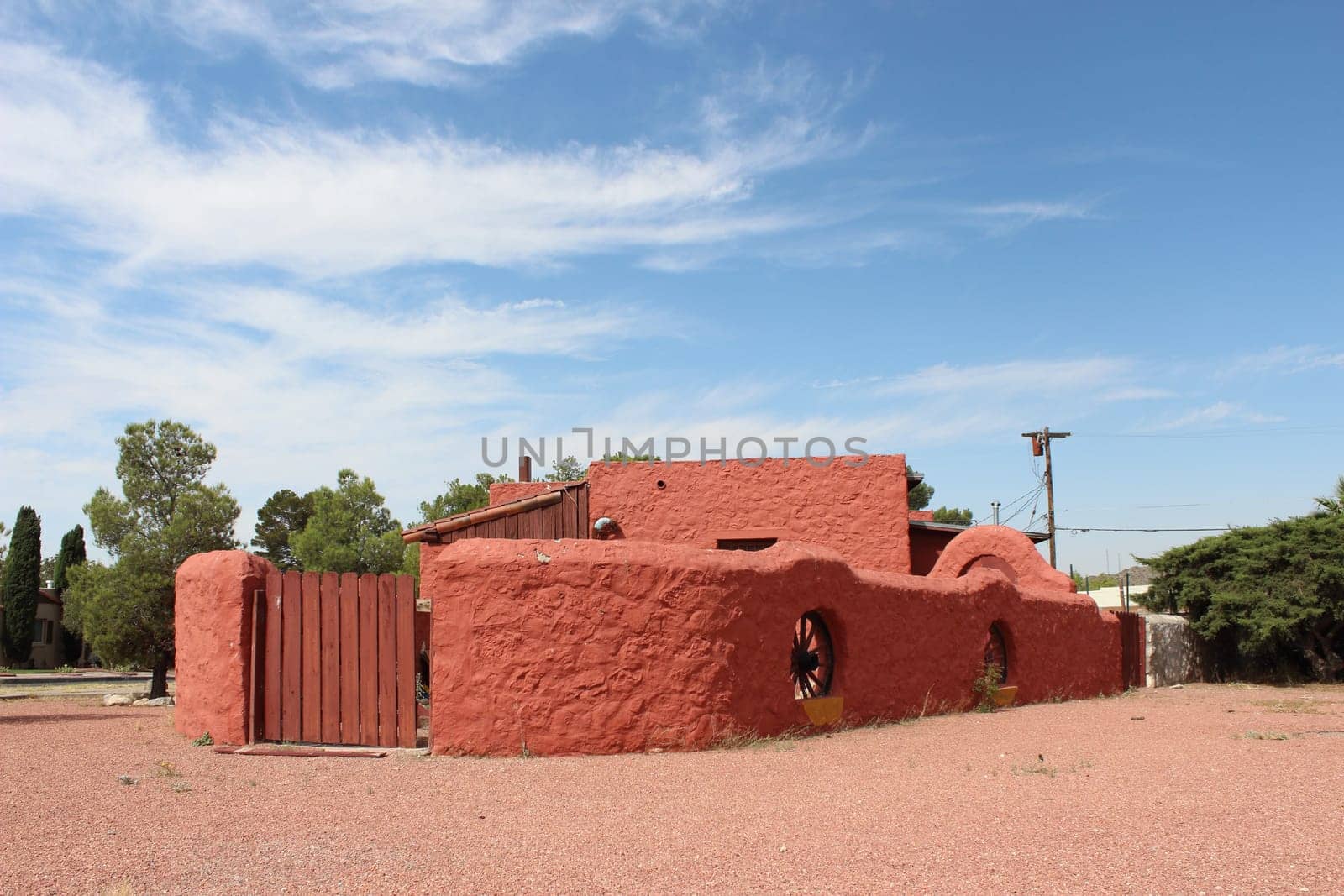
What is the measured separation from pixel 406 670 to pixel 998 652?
918cm

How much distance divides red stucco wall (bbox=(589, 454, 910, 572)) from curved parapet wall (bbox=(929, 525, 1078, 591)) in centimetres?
78

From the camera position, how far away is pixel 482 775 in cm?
838

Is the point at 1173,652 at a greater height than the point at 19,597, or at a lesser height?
lesser

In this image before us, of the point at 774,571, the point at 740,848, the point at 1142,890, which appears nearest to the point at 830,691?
the point at 774,571

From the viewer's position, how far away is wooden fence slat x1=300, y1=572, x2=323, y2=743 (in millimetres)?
9977

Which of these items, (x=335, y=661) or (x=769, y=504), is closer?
(x=335, y=661)

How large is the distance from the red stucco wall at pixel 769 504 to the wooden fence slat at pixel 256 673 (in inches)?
329

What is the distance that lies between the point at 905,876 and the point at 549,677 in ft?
15.9

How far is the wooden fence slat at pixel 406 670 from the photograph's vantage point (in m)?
9.78

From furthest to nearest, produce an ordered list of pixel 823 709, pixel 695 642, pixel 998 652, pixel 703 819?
pixel 998 652 < pixel 823 709 < pixel 695 642 < pixel 703 819

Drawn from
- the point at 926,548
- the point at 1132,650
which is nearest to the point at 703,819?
the point at 926,548

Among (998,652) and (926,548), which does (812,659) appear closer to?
(998,652)

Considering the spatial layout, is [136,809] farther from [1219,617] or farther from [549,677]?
[1219,617]

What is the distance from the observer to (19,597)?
38.5 m
